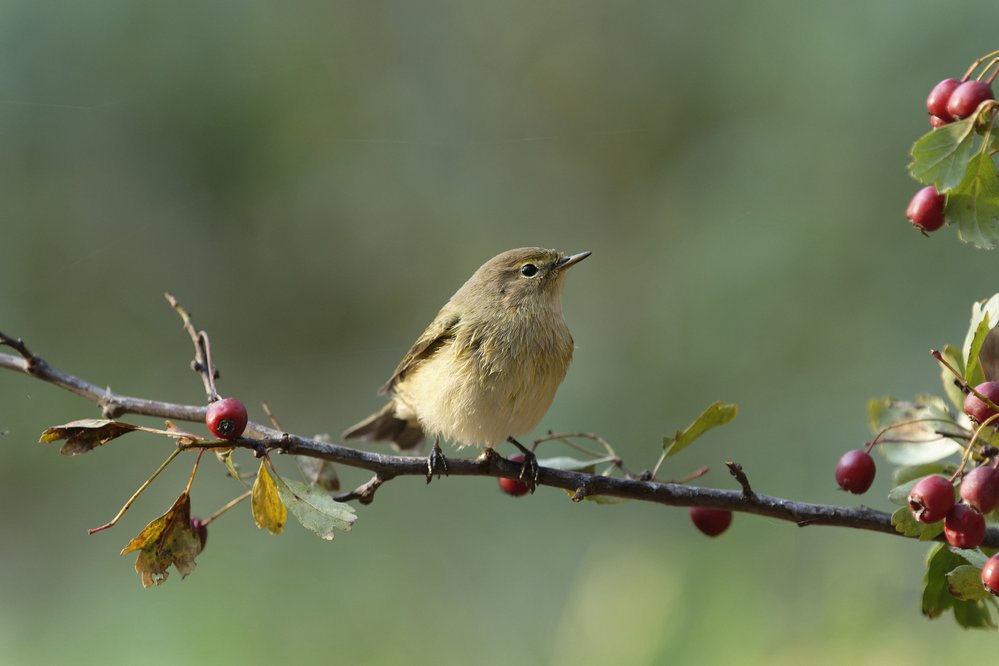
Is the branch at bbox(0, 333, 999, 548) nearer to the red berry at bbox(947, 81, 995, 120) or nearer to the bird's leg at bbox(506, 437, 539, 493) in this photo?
the bird's leg at bbox(506, 437, 539, 493)

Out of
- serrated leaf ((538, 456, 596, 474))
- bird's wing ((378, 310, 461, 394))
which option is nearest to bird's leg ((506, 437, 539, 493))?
serrated leaf ((538, 456, 596, 474))

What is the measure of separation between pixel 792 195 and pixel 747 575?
305 cm

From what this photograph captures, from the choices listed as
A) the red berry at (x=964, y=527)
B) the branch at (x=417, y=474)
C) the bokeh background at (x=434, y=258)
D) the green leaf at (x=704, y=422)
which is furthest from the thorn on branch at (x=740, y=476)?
the bokeh background at (x=434, y=258)

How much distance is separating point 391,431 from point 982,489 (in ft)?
6.60

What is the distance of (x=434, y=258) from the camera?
19.3ft

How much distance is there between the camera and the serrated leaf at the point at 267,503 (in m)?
1.51

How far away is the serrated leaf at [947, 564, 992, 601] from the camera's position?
4.79 ft

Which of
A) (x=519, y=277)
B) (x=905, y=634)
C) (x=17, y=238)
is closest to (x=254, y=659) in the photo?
(x=519, y=277)

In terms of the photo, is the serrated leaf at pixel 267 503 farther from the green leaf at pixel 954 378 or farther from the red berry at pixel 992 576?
the green leaf at pixel 954 378

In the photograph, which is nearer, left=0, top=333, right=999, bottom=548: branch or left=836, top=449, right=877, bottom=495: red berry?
left=0, top=333, right=999, bottom=548: branch

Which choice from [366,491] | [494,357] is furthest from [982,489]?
[494,357]

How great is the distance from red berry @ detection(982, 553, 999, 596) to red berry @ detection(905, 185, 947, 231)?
0.52 meters

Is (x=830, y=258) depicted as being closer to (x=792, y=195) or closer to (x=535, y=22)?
(x=792, y=195)

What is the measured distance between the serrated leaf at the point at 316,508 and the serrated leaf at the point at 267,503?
0.02 metres
